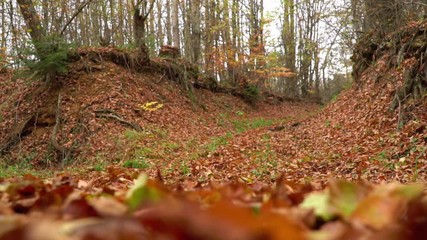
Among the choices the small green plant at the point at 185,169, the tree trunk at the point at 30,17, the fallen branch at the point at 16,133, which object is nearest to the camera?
the small green plant at the point at 185,169

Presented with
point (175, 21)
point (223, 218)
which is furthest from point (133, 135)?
point (175, 21)

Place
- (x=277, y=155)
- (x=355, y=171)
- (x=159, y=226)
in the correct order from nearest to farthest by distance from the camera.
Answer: (x=159, y=226)
(x=355, y=171)
(x=277, y=155)

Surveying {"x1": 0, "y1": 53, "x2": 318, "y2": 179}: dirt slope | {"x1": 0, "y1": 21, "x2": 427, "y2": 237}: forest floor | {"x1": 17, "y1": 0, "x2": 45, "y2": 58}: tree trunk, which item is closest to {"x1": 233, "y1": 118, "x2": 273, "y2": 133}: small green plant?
{"x1": 0, "y1": 21, "x2": 427, "y2": 237}: forest floor

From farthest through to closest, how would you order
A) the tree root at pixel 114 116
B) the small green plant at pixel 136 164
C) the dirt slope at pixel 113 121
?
the tree root at pixel 114 116 → the dirt slope at pixel 113 121 → the small green plant at pixel 136 164

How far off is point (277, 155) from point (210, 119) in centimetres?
671

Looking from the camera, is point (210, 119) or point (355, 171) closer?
point (355, 171)

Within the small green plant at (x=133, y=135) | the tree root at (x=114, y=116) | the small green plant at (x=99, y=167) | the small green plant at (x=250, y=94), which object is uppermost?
the small green plant at (x=250, y=94)

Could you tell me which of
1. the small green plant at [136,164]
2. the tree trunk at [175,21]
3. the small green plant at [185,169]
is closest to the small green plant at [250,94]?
the tree trunk at [175,21]


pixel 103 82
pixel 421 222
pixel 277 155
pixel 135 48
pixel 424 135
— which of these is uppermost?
pixel 135 48

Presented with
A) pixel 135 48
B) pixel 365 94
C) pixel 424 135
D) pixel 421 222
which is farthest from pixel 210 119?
pixel 421 222

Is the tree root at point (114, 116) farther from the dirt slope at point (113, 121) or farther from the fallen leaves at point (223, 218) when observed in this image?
the fallen leaves at point (223, 218)

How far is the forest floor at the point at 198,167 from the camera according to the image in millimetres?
643

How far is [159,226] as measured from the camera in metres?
0.66

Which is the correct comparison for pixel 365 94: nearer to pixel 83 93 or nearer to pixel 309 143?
pixel 309 143
